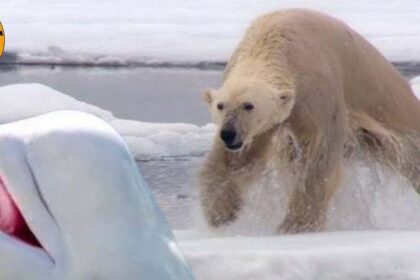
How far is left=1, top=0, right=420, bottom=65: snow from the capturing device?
10969mm

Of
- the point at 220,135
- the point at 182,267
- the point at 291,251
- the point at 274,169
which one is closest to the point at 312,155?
the point at 274,169

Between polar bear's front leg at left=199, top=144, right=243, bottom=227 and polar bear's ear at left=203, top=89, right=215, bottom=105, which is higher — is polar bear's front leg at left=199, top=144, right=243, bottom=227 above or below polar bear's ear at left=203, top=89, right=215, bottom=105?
below

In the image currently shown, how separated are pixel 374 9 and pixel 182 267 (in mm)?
12830

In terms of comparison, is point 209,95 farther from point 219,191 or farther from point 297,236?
point 297,236

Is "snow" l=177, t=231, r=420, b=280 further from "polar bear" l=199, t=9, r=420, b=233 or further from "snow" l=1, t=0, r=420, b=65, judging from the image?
"snow" l=1, t=0, r=420, b=65

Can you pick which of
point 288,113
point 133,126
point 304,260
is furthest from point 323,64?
point 133,126

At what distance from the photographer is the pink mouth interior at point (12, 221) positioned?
1855mm

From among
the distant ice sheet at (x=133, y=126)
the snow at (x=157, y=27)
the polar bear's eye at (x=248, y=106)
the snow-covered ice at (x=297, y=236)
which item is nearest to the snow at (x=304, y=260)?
the snow-covered ice at (x=297, y=236)

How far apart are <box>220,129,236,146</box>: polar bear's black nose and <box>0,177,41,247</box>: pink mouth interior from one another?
9.96ft

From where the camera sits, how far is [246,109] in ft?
16.4

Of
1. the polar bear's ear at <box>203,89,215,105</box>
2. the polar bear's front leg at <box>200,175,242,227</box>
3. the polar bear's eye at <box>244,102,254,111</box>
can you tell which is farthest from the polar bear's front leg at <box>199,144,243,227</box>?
the polar bear's eye at <box>244,102,254,111</box>

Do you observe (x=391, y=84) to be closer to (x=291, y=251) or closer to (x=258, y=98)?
(x=258, y=98)

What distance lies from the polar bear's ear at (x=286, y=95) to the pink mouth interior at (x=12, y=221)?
325cm

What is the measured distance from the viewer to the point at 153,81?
31.6 ft
